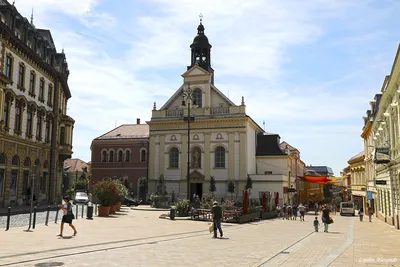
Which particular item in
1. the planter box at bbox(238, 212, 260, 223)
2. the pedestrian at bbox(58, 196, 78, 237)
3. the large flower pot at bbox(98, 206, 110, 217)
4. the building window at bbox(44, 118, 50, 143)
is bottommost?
the planter box at bbox(238, 212, 260, 223)

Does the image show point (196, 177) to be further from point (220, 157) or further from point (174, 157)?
point (174, 157)

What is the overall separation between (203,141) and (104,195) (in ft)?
80.6

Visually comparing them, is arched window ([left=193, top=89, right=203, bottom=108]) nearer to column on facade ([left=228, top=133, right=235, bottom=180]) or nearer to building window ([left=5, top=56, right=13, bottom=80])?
column on facade ([left=228, top=133, right=235, bottom=180])

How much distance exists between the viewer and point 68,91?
149 feet

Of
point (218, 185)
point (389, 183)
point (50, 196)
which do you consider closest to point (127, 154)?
point (218, 185)

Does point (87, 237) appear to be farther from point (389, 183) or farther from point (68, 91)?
point (68, 91)

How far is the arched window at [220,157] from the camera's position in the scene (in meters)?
51.2

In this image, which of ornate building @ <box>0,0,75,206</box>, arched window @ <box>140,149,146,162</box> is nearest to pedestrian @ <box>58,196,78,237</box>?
ornate building @ <box>0,0,75,206</box>

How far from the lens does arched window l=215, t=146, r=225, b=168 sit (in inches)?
2014

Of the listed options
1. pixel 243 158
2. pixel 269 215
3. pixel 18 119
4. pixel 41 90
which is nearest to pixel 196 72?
pixel 243 158

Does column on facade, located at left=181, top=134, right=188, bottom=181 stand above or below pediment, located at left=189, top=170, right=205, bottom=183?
above

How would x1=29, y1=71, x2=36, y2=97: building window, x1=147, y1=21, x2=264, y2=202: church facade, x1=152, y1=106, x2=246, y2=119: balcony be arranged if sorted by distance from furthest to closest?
x1=152, y1=106, x2=246, y2=119: balcony < x1=147, y1=21, x2=264, y2=202: church facade < x1=29, y1=71, x2=36, y2=97: building window

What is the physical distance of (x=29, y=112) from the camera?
34188 millimetres

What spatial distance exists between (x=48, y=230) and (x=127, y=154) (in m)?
40.5
